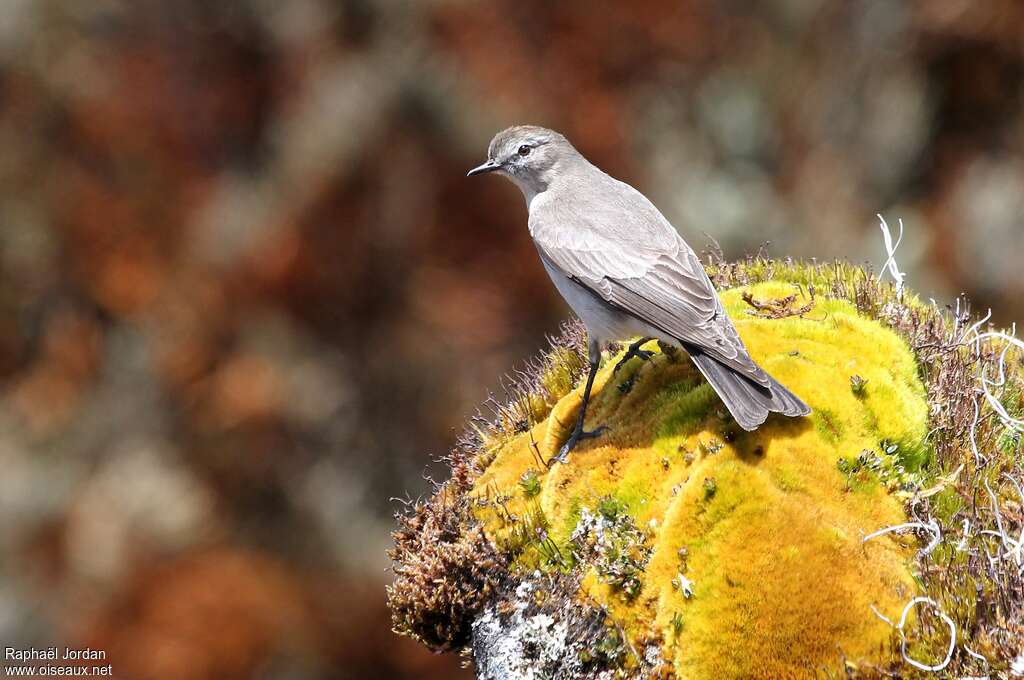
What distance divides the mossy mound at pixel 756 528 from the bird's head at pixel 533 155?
1552 millimetres

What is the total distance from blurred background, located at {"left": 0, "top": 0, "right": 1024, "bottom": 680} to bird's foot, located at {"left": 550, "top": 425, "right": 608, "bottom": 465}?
827 cm

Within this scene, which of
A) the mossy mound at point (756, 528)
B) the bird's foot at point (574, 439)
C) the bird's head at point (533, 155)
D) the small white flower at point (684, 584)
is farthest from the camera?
the bird's head at point (533, 155)

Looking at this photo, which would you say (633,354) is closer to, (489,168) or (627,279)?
(627,279)

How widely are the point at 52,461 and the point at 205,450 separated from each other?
227 centimetres

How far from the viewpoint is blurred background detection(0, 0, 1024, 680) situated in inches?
Answer: 567

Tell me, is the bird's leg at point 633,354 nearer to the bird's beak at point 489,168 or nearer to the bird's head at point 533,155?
the bird's head at point 533,155

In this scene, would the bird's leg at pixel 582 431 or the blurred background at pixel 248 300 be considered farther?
the blurred background at pixel 248 300

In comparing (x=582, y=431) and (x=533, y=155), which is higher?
(x=533, y=155)

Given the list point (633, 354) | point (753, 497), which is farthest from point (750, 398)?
point (633, 354)

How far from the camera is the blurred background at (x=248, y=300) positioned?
47.2 feet

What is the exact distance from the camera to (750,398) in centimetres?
512

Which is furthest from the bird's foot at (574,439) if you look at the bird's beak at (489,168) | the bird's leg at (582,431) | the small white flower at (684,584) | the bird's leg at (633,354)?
the bird's beak at (489,168)

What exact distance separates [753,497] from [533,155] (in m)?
3.14

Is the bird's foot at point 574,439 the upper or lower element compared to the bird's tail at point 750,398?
lower
